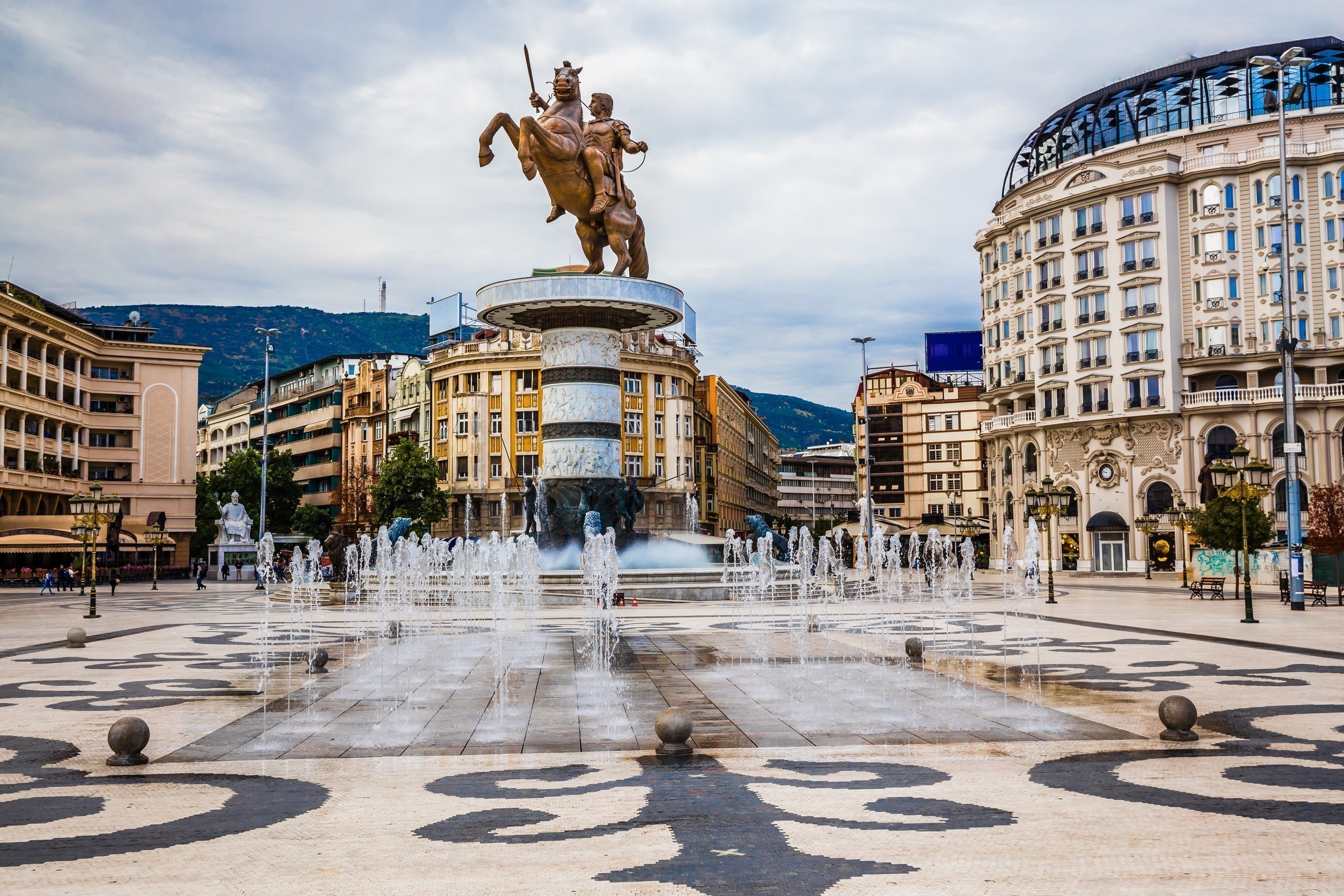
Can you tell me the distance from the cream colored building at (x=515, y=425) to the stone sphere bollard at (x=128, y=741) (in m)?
66.3

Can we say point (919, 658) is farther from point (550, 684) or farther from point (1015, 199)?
point (1015, 199)

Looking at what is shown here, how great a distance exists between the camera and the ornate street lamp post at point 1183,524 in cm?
5422

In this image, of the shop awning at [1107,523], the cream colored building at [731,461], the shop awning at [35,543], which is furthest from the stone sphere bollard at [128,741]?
the cream colored building at [731,461]

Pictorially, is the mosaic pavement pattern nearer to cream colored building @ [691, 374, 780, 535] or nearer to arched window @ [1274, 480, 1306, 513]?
arched window @ [1274, 480, 1306, 513]

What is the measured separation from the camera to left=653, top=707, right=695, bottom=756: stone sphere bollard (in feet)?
34.7

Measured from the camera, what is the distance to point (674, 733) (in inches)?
416

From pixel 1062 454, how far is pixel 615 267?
39523 millimetres

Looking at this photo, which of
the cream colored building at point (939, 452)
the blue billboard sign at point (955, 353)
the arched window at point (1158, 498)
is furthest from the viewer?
the blue billboard sign at point (955, 353)

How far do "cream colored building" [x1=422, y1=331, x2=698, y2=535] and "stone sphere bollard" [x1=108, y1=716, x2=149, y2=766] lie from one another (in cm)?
6634

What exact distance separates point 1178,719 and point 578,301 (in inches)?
1193

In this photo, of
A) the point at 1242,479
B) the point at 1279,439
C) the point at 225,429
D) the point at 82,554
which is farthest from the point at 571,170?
the point at 225,429

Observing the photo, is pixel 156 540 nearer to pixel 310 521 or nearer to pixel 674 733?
pixel 310 521

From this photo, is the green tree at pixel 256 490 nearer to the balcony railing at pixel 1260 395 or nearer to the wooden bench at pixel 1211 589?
the balcony railing at pixel 1260 395

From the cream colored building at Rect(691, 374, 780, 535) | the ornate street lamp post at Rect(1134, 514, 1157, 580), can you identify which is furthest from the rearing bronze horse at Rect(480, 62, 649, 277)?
the cream colored building at Rect(691, 374, 780, 535)
